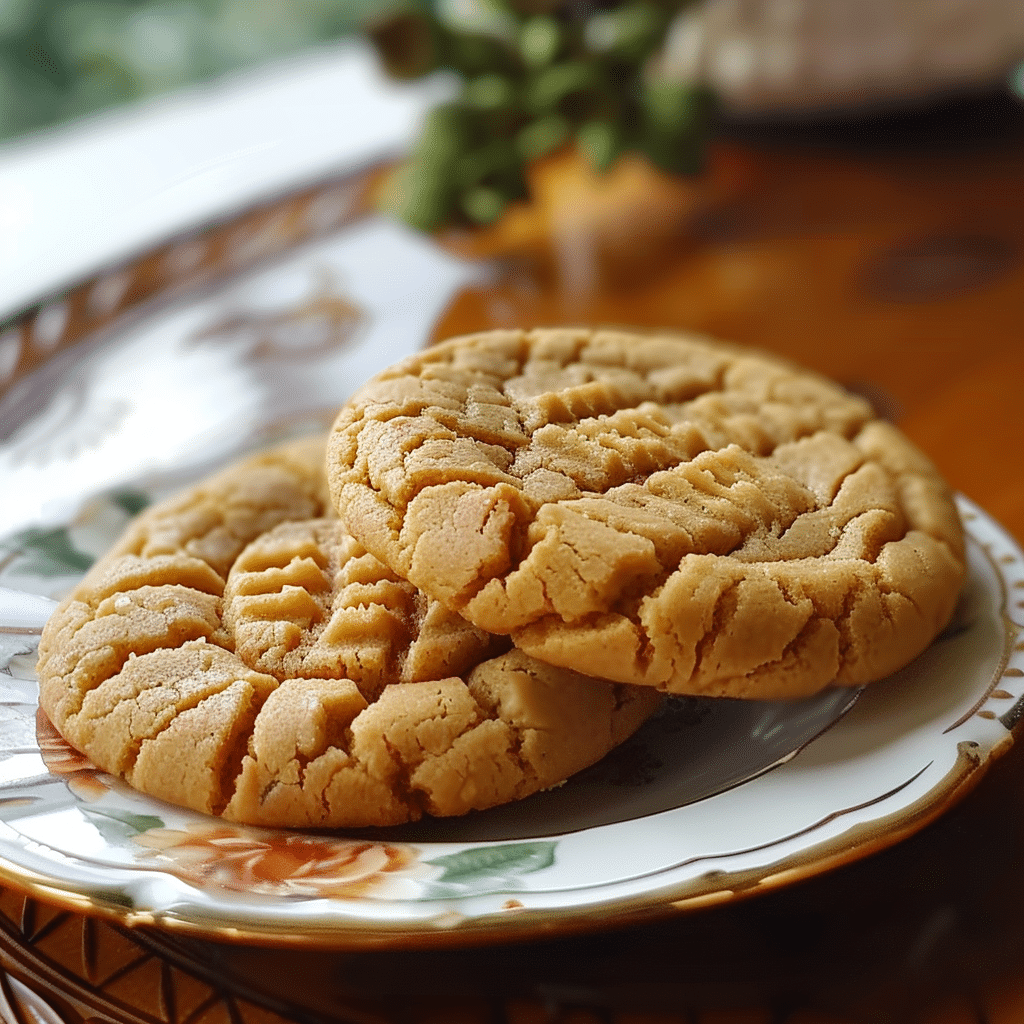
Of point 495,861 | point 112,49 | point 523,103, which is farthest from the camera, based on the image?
point 112,49

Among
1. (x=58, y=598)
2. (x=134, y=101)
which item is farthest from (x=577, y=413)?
(x=134, y=101)

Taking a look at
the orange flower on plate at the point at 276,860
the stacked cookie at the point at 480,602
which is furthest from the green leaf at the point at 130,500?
the orange flower on plate at the point at 276,860

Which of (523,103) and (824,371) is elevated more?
(523,103)

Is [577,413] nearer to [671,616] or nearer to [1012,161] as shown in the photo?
[671,616]

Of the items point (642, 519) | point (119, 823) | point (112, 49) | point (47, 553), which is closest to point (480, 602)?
point (642, 519)

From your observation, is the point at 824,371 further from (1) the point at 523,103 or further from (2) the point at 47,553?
(2) the point at 47,553

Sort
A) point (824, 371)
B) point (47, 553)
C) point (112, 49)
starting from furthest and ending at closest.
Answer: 1. point (112, 49)
2. point (824, 371)
3. point (47, 553)

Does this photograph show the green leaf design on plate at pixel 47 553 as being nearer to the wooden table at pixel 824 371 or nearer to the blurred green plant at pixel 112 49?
the wooden table at pixel 824 371
